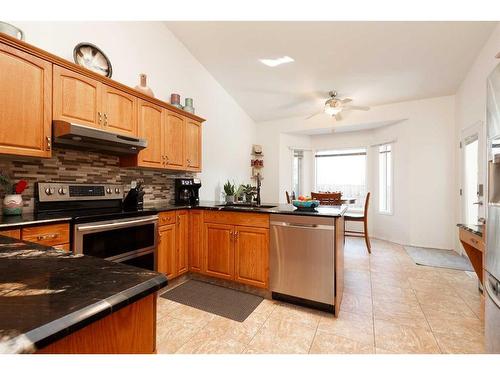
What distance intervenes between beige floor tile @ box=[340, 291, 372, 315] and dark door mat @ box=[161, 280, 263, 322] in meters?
0.81

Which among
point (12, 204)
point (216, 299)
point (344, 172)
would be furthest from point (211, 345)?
point (344, 172)

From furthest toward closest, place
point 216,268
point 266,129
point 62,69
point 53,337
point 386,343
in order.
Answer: point 266,129, point 216,268, point 62,69, point 386,343, point 53,337

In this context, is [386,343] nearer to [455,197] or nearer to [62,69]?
[62,69]

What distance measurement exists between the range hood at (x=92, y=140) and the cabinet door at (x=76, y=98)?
133 mm

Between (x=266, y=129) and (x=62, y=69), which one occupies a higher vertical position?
(x=266, y=129)

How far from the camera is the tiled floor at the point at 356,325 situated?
165 centimetres

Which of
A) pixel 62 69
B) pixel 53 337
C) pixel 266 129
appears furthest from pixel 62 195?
pixel 266 129

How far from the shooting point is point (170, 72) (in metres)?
3.32

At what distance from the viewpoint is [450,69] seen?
134 inches

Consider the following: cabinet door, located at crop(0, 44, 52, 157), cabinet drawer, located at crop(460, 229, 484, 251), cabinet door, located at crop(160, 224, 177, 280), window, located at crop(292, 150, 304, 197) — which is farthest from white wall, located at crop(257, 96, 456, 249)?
cabinet door, located at crop(0, 44, 52, 157)

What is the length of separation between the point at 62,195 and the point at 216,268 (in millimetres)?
1630

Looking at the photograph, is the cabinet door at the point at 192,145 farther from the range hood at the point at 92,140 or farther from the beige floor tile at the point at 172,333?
the beige floor tile at the point at 172,333

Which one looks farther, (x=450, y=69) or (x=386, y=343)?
(x=450, y=69)
